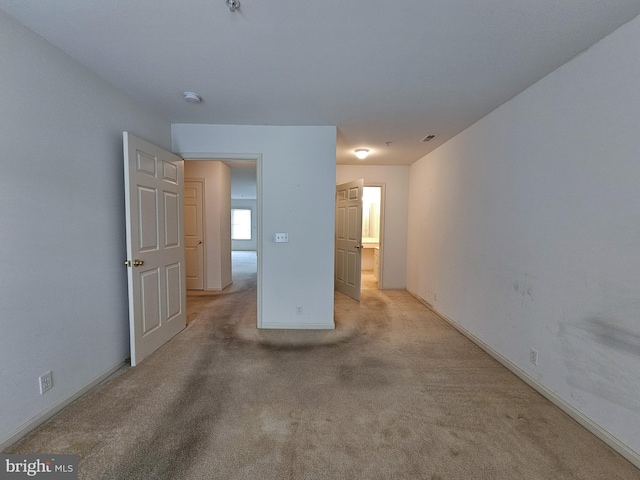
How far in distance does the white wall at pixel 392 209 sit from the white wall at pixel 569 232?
210cm

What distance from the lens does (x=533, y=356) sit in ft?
6.90

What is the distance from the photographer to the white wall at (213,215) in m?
4.84

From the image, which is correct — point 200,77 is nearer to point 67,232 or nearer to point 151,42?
point 151,42

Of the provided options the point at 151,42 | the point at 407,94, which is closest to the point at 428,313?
the point at 407,94

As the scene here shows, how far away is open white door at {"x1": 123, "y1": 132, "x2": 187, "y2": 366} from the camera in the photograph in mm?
2291

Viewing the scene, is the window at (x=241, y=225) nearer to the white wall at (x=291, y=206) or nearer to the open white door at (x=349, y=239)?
the open white door at (x=349, y=239)

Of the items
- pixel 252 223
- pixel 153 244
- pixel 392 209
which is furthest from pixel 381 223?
pixel 252 223

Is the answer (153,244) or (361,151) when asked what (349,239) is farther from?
(153,244)

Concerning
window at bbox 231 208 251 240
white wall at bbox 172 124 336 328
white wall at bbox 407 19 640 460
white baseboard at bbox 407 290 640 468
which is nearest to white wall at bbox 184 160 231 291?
white wall at bbox 172 124 336 328

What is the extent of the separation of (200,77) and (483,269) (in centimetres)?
315

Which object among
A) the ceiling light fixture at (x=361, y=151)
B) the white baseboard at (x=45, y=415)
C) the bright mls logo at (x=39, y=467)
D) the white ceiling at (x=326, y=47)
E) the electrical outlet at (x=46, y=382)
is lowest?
the bright mls logo at (x=39, y=467)

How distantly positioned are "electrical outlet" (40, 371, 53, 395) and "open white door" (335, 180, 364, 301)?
140 inches

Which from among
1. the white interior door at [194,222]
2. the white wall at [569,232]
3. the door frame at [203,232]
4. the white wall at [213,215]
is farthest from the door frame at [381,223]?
the white interior door at [194,222]

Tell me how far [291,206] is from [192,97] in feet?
4.63
